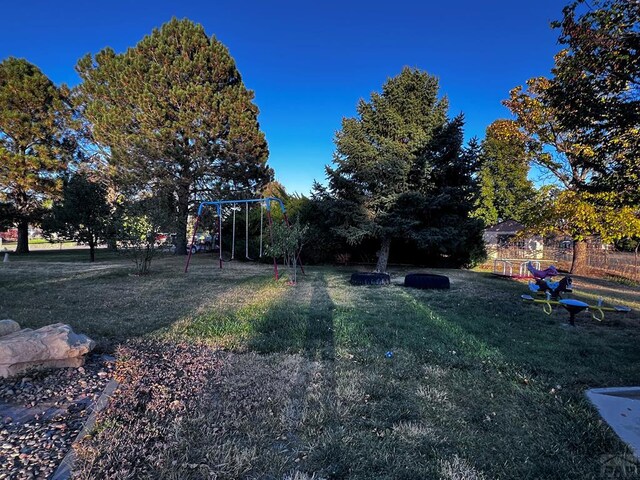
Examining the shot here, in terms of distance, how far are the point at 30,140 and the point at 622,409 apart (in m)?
Result: 31.8

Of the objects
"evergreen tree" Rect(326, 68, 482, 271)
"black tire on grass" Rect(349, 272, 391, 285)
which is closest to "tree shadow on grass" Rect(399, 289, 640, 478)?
"black tire on grass" Rect(349, 272, 391, 285)

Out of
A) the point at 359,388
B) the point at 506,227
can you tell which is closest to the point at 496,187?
the point at 506,227

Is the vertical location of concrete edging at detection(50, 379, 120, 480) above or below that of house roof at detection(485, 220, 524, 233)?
below

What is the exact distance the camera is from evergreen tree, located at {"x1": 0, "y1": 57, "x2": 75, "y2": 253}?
22.3 m

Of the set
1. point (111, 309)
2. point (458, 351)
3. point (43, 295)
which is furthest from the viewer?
point (43, 295)

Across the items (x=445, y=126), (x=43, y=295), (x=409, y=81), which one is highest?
(x=409, y=81)

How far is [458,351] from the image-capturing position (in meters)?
4.21

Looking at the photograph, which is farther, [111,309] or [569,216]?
[569,216]

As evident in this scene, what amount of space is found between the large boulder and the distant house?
16039 millimetres

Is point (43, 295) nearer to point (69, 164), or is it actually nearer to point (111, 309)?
point (111, 309)

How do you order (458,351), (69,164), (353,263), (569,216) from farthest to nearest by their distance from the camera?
(69,164)
(353,263)
(569,216)
(458,351)

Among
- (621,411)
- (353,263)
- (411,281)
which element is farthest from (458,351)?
(353,263)

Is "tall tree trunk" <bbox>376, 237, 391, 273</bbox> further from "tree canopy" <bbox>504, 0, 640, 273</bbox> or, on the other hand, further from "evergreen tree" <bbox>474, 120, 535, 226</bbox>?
"evergreen tree" <bbox>474, 120, 535, 226</bbox>

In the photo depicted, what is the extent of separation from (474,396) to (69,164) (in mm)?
29670
